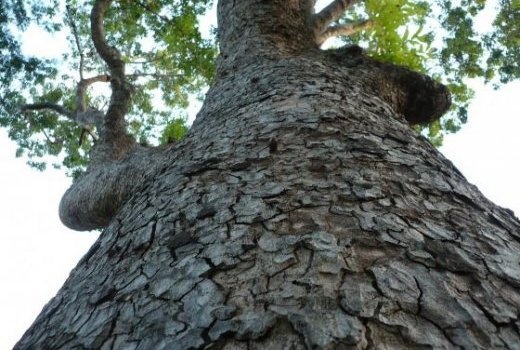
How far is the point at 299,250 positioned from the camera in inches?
44.6

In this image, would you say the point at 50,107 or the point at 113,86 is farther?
the point at 50,107

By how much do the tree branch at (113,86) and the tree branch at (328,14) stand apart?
2396 mm

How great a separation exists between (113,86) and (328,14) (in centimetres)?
270

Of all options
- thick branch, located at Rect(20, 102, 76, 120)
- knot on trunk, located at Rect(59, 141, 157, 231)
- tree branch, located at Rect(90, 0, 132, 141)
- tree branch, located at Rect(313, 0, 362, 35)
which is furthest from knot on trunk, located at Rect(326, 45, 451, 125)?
thick branch, located at Rect(20, 102, 76, 120)

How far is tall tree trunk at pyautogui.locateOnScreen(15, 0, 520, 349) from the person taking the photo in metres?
0.92

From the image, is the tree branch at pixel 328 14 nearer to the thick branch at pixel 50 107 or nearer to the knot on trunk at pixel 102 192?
the knot on trunk at pixel 102 192

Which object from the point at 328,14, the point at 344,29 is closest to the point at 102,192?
the point at 328,14

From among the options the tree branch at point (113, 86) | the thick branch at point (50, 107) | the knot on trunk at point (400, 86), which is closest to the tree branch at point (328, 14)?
the knot on trunk at point (400, 86)

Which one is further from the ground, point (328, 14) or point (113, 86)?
point (328, 14)

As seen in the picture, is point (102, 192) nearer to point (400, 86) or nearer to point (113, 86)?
point (113, 86)

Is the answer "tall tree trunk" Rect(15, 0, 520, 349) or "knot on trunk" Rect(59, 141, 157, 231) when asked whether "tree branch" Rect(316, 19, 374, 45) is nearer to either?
"knot on trunk" Rect(59, 141, 157, 231)

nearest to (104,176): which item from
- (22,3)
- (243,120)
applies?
(243,120)

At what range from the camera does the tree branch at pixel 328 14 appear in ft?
15.2

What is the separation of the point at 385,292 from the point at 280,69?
6.30ft
